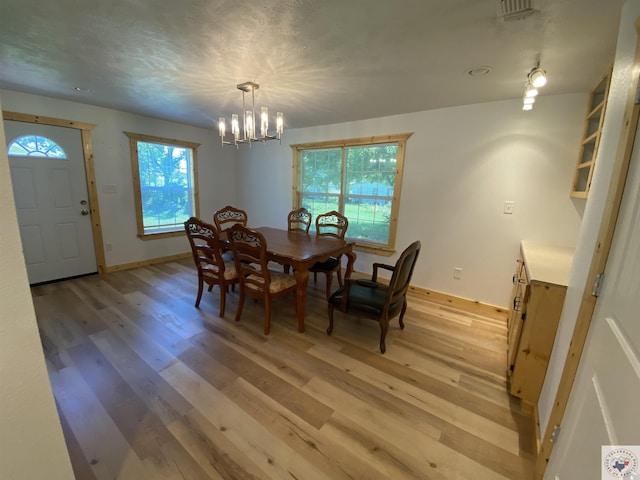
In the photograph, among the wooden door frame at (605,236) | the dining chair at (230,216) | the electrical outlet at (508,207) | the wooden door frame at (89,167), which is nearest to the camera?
the wooden door frame at (605,236)

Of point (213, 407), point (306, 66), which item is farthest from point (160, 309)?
point (306, 66)

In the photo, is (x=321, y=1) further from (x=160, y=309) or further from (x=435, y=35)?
(x=160, y=309)

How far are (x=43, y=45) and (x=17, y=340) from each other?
2.30 metres

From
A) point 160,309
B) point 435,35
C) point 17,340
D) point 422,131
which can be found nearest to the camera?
point 17,340

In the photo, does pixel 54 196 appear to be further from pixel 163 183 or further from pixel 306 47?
pixel 306 47

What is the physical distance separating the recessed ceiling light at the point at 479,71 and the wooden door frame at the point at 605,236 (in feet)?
3.86

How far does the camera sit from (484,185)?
9.53 ft

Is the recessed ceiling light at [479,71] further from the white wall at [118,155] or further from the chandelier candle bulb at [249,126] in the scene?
the white wall at [118,155]

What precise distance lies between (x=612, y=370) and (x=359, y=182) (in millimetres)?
3340

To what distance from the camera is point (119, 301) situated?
118 inches

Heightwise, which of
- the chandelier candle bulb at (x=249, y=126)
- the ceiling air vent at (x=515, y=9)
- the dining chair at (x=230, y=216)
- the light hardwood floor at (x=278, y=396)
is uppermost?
the ceiling air vent at (x=515, y=9)

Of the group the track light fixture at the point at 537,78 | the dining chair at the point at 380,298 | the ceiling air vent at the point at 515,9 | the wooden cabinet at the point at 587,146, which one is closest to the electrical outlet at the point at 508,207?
the wooden cabinet at the point at 587,146

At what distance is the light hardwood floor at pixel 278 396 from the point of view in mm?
1334

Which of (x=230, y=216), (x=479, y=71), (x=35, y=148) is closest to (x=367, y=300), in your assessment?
(x=479, y=71)
